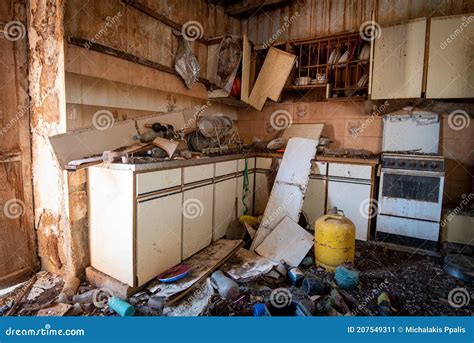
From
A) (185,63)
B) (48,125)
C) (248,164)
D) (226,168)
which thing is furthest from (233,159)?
(48,125)

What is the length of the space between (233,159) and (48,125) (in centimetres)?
183

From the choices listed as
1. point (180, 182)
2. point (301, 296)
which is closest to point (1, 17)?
point (180, 182)

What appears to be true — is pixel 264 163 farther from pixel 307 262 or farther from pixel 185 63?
pixel 185 63

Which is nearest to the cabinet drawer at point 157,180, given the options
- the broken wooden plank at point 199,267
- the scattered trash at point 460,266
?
the broken wooden plank at point 199,267

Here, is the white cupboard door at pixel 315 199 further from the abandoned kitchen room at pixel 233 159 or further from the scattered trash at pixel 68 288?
the scattered trash at pixel 68 288

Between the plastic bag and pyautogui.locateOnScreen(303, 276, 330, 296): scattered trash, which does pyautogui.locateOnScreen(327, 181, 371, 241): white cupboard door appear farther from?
the plastic bag

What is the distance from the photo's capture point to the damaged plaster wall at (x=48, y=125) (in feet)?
6.94

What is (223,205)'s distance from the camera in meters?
3.16

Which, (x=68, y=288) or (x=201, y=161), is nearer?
(x=68, y=288)

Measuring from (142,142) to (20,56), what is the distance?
112cm

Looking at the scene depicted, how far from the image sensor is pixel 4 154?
2.17 m

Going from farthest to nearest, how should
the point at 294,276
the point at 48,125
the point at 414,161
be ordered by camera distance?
the point at 414,161
the point at 294,276
the point at 48,125

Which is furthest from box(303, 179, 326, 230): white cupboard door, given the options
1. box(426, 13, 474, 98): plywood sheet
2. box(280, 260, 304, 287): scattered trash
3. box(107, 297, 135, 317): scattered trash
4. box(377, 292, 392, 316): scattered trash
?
box(107, 297, 135, 317): scattered trash

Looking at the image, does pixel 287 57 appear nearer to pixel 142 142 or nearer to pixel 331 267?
pixel 142 142
